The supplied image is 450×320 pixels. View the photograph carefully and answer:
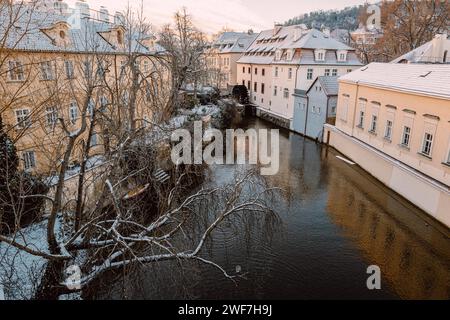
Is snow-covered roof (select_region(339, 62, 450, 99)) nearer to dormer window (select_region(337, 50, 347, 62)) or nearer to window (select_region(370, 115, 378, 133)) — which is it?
window (select_region(370, 115, 378, 133))

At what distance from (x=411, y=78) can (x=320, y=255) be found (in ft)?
32.3

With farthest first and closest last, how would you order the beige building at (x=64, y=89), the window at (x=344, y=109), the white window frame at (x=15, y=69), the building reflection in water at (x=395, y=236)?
the window at (x=344, y=109)
the building reflection in water at (x=395, y=236)
the beige building at (x=64, y=89)
the white window frame at (x=15, y=69)

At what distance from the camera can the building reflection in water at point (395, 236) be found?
9.35 m

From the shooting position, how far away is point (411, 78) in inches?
602

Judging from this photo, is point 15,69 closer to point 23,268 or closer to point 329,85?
point 23,268

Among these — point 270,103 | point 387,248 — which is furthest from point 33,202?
point 270,103

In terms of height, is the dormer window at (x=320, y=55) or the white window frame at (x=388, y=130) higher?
the dormer window at (x=320, y=55)

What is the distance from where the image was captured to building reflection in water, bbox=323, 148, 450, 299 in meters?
9.35

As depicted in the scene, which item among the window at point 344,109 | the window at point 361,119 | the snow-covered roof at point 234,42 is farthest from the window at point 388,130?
the snow-covered roof at point 234,42

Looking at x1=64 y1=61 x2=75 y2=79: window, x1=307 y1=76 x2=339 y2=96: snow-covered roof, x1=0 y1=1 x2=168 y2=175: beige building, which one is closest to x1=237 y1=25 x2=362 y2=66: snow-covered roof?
x1=307 y1=76 x2=339 y2=96: snow-covered roof

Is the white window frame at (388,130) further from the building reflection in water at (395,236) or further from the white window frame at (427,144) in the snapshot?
the white window frame at (427,144)

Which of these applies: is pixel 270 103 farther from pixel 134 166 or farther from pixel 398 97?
pixel 134 166

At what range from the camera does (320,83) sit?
23.4 m
